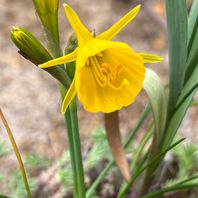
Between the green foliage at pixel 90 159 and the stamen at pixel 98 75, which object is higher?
the stamen at pixel 98 75

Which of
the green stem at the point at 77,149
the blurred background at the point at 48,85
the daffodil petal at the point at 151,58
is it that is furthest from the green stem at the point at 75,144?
the blurred background at the point at 48,85

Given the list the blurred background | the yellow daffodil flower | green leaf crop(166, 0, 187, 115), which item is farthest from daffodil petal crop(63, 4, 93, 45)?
the blurred background

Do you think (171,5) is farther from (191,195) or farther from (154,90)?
(191,195)

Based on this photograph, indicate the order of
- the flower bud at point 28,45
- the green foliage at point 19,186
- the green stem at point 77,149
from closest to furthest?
the flower bud at point 28,45
the green stem at point 77,149
the green foliage at point 19,186

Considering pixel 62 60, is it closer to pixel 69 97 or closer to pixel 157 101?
pixel 69 97

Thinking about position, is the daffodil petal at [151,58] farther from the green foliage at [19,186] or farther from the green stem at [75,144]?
the green foliage at [19,186]

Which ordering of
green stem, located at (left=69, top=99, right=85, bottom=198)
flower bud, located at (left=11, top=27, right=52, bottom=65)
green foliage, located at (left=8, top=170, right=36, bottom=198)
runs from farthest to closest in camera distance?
1. green foliage, located at (left=8, top=170, right=36, bottom=198)
2. green stem, located at (left=69, top=99, right=85, bottom=198)
3. flower bud, located at (left=11, top=27, right=52, bottom=65)

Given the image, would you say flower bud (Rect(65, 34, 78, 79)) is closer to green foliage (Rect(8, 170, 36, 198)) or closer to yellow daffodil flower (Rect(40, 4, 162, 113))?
yellow daffodil flower (Rect(40, 4, 162, 113))

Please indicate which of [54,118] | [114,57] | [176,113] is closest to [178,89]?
[176,113]

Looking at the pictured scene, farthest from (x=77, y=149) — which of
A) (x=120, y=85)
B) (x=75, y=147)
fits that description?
(x=120, y=85)
